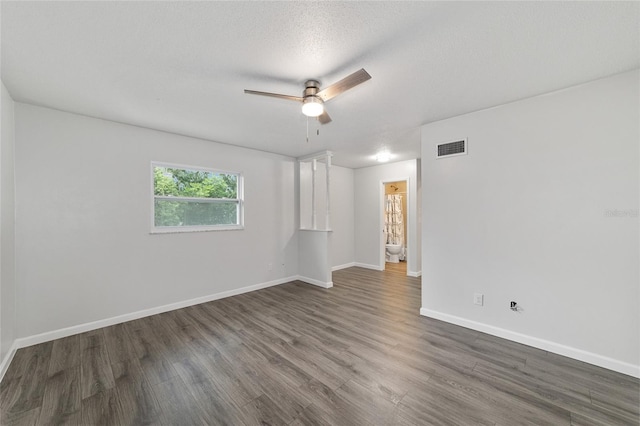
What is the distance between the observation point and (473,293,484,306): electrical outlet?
2.85 m

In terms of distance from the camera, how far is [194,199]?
3855 mm

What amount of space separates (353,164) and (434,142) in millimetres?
2838

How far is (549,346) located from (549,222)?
1.23 m

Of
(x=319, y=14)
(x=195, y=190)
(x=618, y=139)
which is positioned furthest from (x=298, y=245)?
(x=618, y=139)

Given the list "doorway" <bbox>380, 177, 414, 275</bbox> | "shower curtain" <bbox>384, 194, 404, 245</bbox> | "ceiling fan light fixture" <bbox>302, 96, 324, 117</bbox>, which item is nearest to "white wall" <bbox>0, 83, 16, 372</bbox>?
"ceiling fan light fixture" <bbox>302, 96, 324, 117</bbox>

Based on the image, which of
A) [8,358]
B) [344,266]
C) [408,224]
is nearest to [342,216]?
[344,266]

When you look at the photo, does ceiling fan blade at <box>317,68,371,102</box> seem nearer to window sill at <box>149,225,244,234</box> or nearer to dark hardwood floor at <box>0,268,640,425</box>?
dark hardwood floor at <box>0,268,640,425</box>

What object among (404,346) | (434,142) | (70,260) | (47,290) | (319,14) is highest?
(319,14)

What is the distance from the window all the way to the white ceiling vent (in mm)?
3264

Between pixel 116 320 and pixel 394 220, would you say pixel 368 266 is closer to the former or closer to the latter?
pixel 394 220

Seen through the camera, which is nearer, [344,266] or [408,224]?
[408,224]

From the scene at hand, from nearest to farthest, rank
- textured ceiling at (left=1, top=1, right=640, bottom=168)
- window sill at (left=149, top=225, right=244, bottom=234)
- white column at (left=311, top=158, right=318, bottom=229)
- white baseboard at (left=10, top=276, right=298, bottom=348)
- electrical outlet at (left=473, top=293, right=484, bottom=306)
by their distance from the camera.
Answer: textured ceiling at (left=1, top=1, right=640, bottom=168)
white baseboard at (left=10, top=276, right=298, bottom=348)
electrical outlet at (left=473, top=293, right=484, bottom=306)
window sill at (left=149, top=225, right=244, bottom=234)
white column at (left=311, top=158, right=318, bottom=229)

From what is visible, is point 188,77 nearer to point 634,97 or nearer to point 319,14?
point 319,14

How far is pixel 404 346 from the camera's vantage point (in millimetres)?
2533
